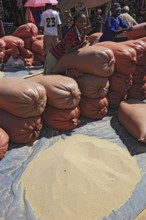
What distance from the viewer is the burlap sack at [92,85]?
3079 millimetres

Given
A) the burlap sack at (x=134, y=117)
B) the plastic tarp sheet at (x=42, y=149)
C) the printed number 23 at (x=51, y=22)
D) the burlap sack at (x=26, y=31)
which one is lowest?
the plastic tarp sheet at (x=42, y=149)

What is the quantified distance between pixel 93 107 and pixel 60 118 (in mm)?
445

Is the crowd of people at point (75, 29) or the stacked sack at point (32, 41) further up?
the crowd of people at point (75, 29)

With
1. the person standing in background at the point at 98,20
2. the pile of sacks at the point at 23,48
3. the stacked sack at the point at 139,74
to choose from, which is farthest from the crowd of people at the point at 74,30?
the person standing in background at the point at 98,20

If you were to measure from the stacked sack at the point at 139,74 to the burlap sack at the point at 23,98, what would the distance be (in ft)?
4.45

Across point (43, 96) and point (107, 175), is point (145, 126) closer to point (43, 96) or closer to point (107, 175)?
point (107, 175)

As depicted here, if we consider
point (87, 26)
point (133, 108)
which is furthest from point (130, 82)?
point (87, 26)

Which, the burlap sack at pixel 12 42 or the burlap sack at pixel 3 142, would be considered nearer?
the burlap sack at pixel 3 142

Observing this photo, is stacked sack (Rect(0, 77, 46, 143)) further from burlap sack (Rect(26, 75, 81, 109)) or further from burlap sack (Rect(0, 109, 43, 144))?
burlap sack (Rect(26, 75, 81, 109))

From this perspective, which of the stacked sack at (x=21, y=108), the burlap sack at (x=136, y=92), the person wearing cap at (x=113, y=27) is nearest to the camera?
the stacked sack at (x=21, y=108)

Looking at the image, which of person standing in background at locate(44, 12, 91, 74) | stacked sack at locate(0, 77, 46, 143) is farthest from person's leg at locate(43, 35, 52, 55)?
stacked sack at locate(0, 77, 46, 143)

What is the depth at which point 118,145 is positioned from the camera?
2.78 meters

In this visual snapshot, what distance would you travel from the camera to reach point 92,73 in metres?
3.12

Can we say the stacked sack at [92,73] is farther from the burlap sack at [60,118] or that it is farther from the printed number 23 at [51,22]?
the printed number 23 at [51,22]
